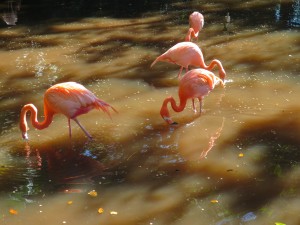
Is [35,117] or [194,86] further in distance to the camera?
[194,86]

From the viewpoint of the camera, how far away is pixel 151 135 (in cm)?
478

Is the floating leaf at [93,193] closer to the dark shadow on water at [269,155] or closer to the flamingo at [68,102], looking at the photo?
the flamingo at [68,102]

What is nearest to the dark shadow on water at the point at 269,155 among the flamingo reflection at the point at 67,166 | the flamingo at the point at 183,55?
the flamingo reflection at the point at 67,166

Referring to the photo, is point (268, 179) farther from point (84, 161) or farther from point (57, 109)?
point (57, 109)

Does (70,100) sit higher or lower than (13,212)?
higher

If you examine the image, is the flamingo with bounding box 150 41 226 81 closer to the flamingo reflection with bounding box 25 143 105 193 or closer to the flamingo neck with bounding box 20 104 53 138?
the flamingo neck with bounding box 20 104 53 138

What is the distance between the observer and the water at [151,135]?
12.2 feet

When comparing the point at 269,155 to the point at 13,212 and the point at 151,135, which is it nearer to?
the point at 151,135

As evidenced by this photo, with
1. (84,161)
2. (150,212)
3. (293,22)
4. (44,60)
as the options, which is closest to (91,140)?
(84,161)

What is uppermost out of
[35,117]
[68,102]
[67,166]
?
[68,102]

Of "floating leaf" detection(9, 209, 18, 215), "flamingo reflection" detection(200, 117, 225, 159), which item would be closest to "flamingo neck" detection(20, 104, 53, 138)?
"floating leaf" detection(9, 209, 18, 215)

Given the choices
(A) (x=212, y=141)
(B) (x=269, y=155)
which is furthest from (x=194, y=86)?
(B) (x=269, y=155)

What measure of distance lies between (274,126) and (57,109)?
1.98 metres

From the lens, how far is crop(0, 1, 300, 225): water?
12.2 ft
